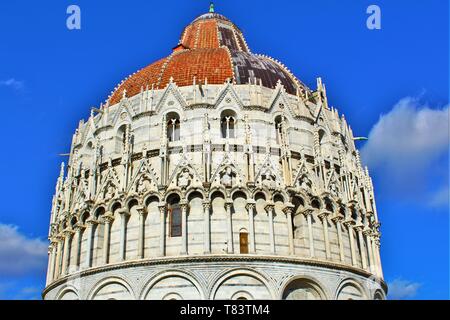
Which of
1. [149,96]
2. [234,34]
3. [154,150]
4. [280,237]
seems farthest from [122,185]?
[234,34]

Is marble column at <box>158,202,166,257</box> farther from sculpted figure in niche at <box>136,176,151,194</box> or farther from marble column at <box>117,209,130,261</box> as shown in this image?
marble column at <box>117,209,130,261</box>

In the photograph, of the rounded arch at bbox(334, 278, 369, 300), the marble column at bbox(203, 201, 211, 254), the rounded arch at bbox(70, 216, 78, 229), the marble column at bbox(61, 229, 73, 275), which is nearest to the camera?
the marble column at bbox(203, 201, 211, 254)

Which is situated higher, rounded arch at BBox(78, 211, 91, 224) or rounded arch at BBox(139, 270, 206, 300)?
rounded arch at BBox(78, 211, 91, 224)

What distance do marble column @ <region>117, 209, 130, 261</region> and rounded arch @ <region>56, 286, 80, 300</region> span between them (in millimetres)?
3337

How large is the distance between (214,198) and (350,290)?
356 inches

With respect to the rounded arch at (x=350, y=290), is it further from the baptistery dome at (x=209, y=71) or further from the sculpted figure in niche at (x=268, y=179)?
the baptistery dome at (x=209, y=71)

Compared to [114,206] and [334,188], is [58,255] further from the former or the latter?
[334,188]

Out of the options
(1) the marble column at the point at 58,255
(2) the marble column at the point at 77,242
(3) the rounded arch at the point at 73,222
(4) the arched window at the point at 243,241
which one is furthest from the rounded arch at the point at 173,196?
(1) the marble column at the point at 58,255

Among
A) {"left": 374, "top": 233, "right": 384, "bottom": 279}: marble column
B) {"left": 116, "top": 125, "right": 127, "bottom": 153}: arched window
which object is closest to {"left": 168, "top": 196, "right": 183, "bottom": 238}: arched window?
{"left": 116, "top": 125, "right": 127, "bottom": 153}: arched window

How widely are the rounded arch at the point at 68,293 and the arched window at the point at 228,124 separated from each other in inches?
477

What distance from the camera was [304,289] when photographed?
28656 mm

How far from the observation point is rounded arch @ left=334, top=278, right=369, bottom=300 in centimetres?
2917

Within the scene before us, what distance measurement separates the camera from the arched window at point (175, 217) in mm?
29281

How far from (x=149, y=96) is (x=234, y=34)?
15.4 meters
